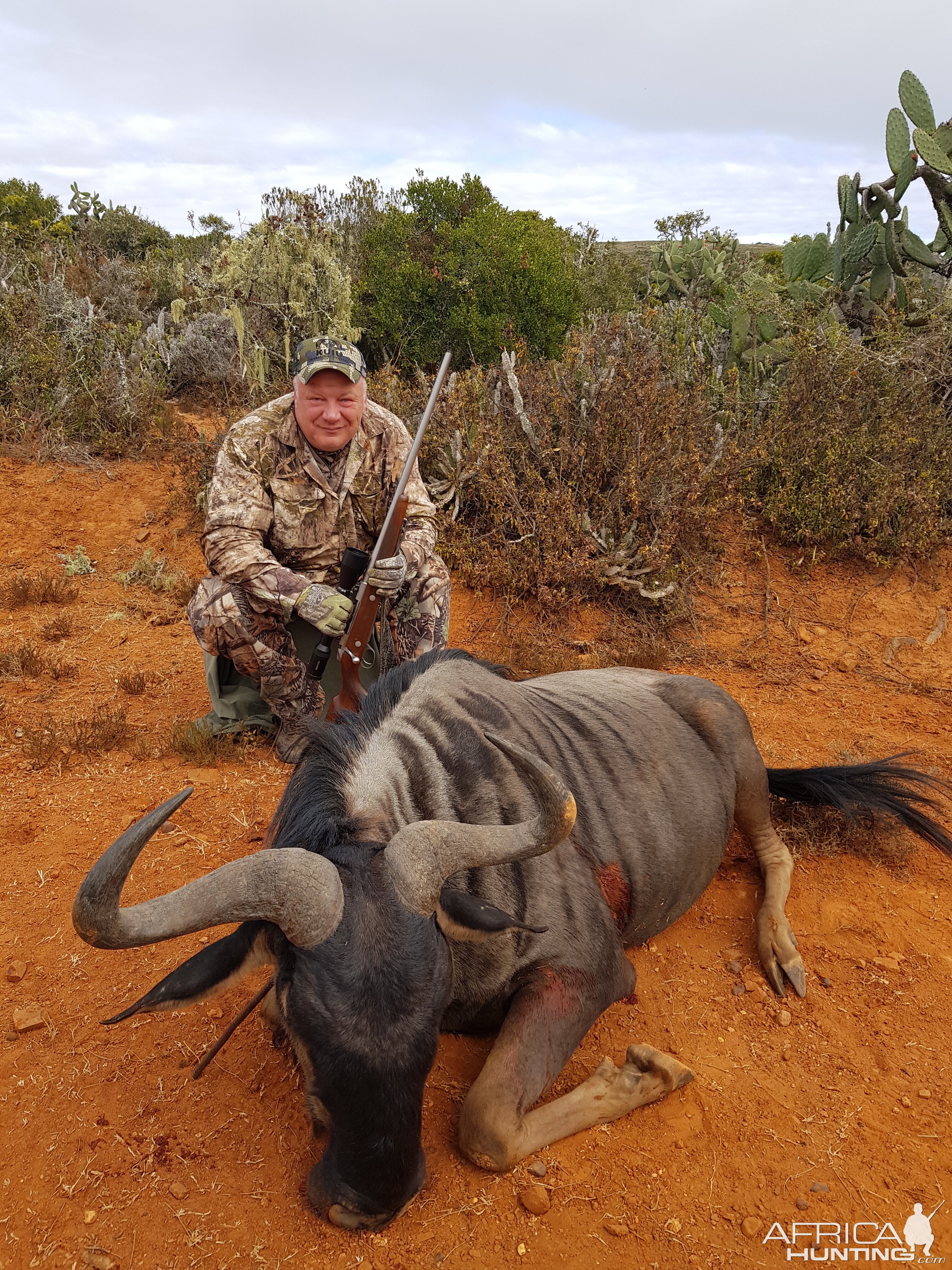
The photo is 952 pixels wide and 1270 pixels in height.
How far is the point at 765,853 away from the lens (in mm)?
4031

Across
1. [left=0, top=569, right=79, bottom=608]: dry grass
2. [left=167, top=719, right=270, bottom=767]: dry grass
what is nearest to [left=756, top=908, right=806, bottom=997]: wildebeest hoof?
[left=167, top=719, right=270, bottom=767]: dry grass

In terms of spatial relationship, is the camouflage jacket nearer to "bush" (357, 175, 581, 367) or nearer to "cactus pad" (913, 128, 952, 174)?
"bush" (357, 175, 581, 367)

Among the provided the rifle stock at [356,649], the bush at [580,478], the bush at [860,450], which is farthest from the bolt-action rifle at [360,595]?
the bush at [860,450]

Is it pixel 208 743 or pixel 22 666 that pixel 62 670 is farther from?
pixel 208 743

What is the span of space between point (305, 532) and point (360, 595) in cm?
88

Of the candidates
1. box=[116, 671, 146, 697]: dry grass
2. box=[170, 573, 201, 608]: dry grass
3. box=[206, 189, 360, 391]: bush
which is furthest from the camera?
box=[206, 189, 360, 391]: bush

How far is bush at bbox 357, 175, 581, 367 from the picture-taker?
1040 cm

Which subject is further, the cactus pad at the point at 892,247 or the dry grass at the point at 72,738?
the cactus pad at the point at 892,247

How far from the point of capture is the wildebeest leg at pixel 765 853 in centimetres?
351

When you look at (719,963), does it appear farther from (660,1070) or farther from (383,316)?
(383,316)

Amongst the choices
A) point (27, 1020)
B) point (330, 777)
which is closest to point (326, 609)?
point (330, 777)

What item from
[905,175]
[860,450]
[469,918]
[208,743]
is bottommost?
[208,743]

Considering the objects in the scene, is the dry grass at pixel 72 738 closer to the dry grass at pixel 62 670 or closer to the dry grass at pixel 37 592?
the dry grass at pixel 62 670

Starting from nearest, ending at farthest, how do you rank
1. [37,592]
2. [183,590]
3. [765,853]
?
1. [765,853]
2. [37,592]
3. [183,590]
